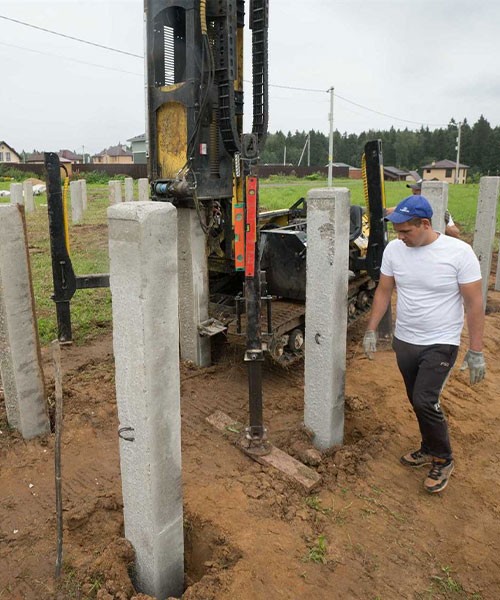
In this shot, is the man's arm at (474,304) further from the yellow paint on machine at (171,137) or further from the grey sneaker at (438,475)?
the yellow paint on machine at (171,137)

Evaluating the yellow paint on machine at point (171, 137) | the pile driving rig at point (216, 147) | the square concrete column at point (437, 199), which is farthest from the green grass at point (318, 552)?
the square concrete column at point (437, 199)

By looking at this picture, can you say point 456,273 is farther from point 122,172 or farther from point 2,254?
point 122,172

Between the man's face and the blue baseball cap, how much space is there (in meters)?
0.04

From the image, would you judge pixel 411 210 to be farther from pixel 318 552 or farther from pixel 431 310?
pixel 318 552

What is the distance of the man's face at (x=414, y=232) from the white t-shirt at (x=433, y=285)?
0.20 ft

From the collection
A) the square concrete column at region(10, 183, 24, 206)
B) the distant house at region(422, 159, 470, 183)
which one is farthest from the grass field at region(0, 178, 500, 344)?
the distant house at region(422, 159, 470, 183)

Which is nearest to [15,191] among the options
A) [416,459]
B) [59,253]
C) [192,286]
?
[59,253]

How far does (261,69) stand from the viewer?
4051 mm

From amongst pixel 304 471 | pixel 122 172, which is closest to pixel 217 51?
pixel 304 471

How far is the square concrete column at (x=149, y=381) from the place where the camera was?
7.84ft

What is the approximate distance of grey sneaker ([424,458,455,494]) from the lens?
3.75 m

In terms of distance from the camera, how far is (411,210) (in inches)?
135

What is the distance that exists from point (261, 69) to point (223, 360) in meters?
3.20

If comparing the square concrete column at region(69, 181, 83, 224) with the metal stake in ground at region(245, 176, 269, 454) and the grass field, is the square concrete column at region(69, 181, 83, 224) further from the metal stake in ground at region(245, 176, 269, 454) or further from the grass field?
the metal stake in ground at region(245, 176, 269, 454)
